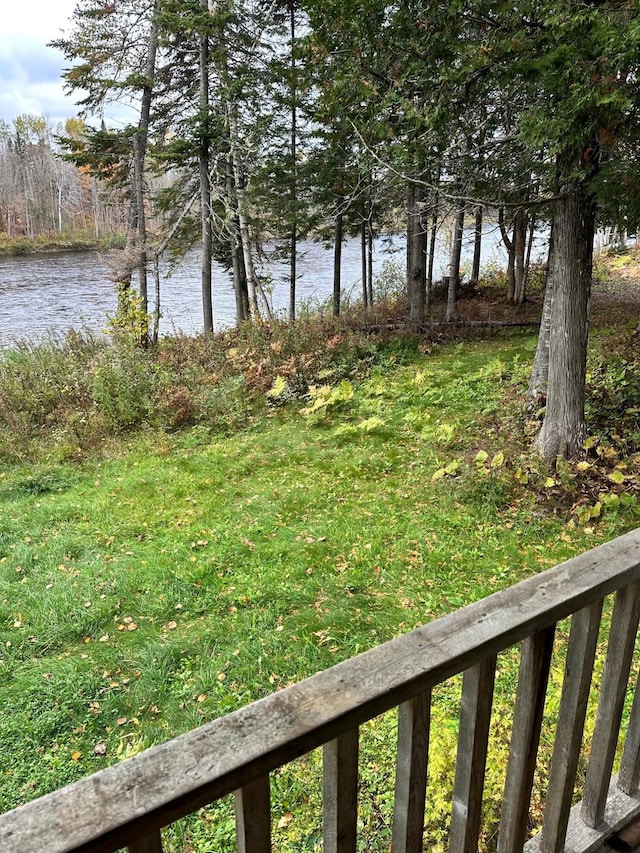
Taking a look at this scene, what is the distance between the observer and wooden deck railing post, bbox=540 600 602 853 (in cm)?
128

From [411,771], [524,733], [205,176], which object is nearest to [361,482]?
[524,733]

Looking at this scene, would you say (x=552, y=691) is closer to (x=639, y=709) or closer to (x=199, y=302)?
(x=639, y=709)

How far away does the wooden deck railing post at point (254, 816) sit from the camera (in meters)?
0.84

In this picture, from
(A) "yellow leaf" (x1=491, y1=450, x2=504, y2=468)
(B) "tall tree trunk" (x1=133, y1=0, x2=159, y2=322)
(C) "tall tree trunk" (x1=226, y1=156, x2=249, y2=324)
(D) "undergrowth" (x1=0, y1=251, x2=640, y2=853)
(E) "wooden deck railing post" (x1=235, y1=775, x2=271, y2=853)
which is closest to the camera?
(E) "wooden deck railing post" (x1=235, y1=775, x2=271, y2=853)

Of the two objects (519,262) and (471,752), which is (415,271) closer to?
(519,262)

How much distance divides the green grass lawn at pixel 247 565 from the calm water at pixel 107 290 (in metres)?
7.17

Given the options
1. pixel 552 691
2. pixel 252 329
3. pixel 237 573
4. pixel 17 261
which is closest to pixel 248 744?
pixel 552 691

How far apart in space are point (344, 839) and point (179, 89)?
54.1 ft

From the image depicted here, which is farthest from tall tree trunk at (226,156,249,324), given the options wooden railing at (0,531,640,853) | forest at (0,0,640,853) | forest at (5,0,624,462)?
wooden railing at (0,531,640,853)

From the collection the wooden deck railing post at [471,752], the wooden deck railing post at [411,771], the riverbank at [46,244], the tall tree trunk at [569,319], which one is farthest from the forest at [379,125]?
the riverbank at [46,244]

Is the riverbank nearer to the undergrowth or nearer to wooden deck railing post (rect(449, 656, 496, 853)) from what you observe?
the undergrowth

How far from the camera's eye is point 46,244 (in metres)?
35.7

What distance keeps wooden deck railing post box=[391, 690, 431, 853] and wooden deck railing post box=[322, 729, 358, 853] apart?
0.39 ft

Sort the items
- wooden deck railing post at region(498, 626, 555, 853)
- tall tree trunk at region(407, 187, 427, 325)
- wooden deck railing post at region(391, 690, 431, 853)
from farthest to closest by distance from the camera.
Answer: tall tree trunk at region(407, 187, 427, 325) → wooden deck railing post at region(498, 626, 555, 853) → wooden deck railing post at region(391, 690, 431, 853)
